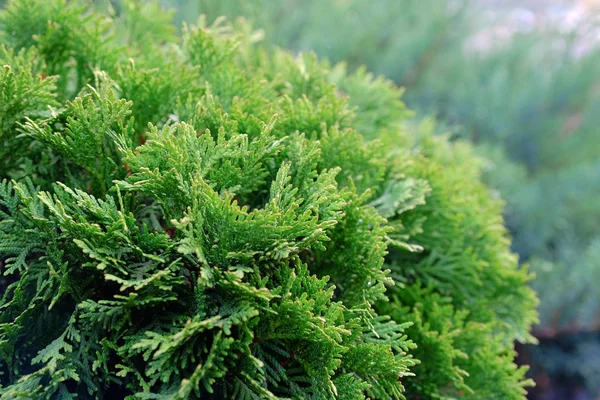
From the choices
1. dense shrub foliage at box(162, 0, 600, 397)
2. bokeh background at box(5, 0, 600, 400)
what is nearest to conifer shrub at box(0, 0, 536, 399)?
bokeh background at box(5, 0, 600, 400)

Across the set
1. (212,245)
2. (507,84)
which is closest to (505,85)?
(507,84)

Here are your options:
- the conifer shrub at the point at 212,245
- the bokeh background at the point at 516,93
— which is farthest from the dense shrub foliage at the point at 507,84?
the conifer shrub at the point at 212,245

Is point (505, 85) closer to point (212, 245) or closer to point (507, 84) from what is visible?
point (507, 84)

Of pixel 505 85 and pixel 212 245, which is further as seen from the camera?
pixel 505 85

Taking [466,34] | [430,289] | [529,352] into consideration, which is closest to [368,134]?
[430,289]

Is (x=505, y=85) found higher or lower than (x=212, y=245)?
higher

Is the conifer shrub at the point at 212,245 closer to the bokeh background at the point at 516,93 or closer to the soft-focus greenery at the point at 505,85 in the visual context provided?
the bokeh background at the point at 516,93

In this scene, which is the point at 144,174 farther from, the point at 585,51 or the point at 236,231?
the point at 585,51
